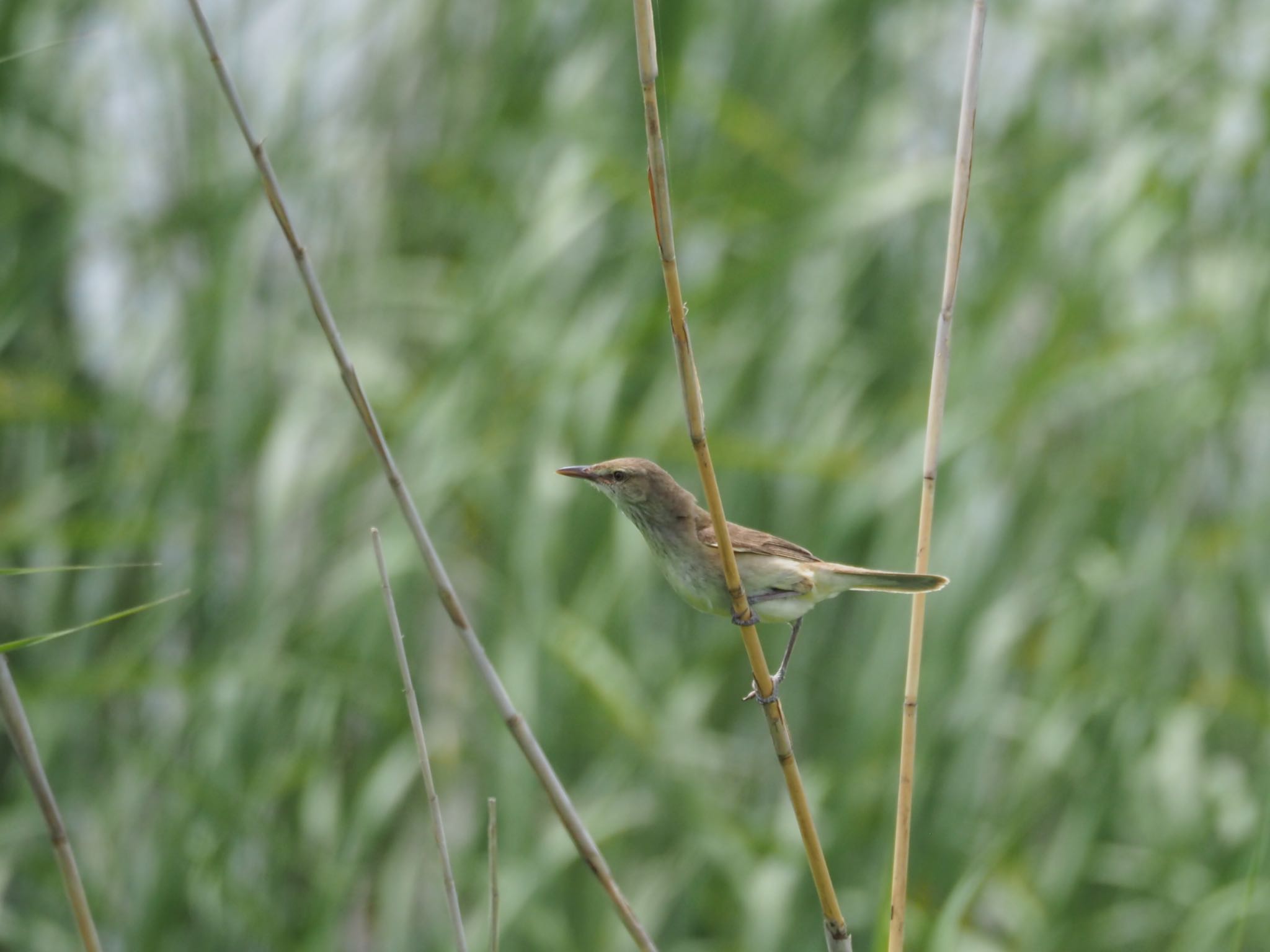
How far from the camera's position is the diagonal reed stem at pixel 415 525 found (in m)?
1.14

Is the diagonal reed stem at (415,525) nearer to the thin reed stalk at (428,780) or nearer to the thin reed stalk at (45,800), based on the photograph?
the thin reed stalk at (428,780)

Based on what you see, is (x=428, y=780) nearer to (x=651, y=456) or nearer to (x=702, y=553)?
(x=702, y=553)

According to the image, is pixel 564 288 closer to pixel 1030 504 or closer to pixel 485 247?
pixel 485 247

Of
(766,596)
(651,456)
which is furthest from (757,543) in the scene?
(651,456)

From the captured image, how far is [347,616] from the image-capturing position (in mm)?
3449

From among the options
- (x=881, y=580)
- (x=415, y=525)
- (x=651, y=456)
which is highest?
(x=415, y=525)

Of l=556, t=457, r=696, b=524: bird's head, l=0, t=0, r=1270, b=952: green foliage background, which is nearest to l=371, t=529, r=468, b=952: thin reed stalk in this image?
l=556, t=457, r=696, b=524: bird's head

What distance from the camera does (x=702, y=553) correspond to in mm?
1562

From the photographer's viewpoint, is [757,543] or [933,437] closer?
[933,437]

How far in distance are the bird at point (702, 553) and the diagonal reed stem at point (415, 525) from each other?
1.25 feet

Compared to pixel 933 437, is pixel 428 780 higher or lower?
lower

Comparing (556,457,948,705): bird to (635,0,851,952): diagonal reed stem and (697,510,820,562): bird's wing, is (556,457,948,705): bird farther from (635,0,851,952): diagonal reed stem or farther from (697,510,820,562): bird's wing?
(635,0,851,952): diagonal reed stem

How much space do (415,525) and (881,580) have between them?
2.09 ft

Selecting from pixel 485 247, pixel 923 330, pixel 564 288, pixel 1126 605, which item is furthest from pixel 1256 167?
pixel 485 247
